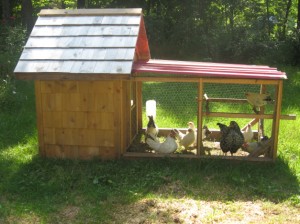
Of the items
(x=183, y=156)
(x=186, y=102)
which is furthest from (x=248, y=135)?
(x=186, y=102)

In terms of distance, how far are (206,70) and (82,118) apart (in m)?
1.68

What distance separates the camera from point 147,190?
4.67m

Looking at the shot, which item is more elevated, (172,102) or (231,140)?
(231,140)

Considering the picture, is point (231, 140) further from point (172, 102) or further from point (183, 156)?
point (172, 102)

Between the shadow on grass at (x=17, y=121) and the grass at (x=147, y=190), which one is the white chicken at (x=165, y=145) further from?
the shadow on grass at (x=17, y=121)

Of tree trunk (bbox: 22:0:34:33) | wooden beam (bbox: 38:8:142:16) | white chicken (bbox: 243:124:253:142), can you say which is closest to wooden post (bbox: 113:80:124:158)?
wooden beam (bbox: 38:8:142:16)

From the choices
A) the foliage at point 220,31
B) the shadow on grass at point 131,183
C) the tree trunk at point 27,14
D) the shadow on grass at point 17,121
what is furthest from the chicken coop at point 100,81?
the tree trunk at point 27,14

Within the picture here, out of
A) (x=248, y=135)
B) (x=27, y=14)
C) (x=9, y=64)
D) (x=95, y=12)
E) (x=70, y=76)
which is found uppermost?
(x=95, y=12)

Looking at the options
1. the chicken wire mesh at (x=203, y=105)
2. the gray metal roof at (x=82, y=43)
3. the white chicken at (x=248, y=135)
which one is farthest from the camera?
the chicken wire mesh at (x=203, y=105)

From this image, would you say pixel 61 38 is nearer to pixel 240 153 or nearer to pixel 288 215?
pixel 240 153

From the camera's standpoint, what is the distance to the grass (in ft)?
13.6

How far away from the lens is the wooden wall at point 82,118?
5270mm

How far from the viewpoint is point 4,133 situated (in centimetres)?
660

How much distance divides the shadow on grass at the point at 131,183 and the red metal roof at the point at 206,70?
111cm
